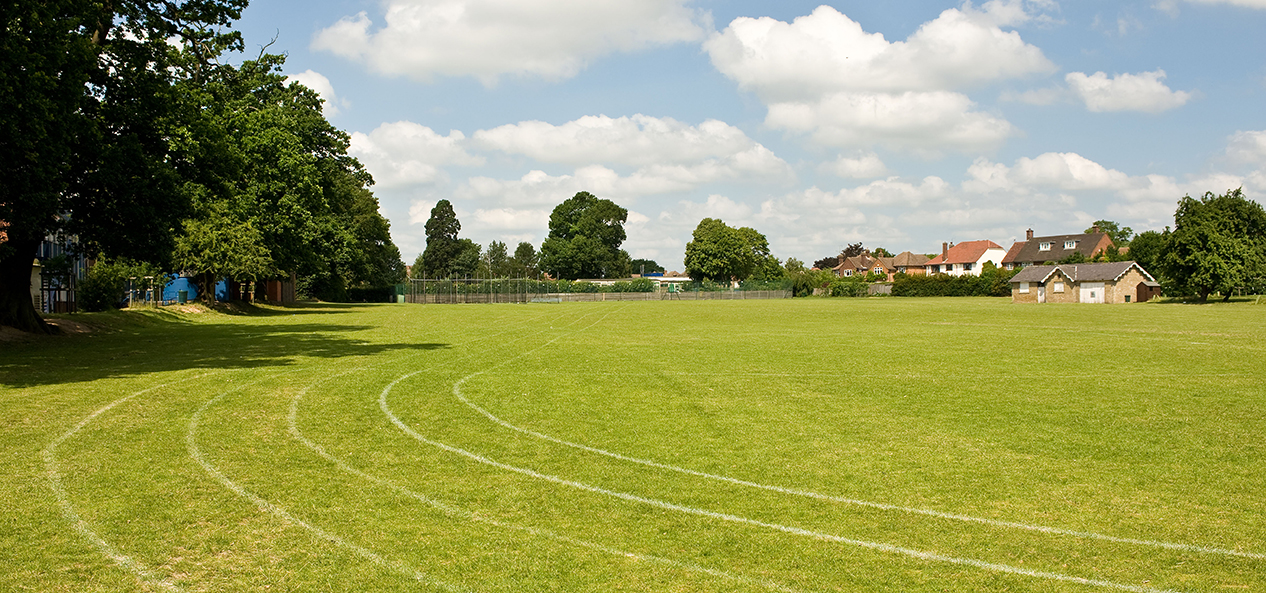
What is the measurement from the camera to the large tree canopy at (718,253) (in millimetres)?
124750

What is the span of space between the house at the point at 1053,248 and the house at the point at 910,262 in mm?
19130

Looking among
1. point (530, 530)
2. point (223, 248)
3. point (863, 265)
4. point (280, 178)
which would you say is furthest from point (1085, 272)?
point (530, 530)

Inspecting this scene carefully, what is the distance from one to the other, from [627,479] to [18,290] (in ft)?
77.8

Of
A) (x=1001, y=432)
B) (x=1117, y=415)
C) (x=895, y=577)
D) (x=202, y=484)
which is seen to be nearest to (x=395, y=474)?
(x=202, y=484)

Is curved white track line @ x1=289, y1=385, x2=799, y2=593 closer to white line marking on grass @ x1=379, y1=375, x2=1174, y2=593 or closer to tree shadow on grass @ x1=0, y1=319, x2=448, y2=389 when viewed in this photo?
white line marking on grass @ x1=379, y1=375, x2=1174, y2=593

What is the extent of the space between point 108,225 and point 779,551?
76.9ft

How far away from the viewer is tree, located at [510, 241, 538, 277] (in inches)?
6166

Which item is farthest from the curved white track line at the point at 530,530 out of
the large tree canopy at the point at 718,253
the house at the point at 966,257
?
the house at the point at 966,257

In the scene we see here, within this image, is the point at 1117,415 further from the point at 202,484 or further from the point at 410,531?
the point at 202,484

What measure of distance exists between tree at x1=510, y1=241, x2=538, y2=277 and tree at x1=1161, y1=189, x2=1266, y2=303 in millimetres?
105714

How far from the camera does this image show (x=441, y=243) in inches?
5512

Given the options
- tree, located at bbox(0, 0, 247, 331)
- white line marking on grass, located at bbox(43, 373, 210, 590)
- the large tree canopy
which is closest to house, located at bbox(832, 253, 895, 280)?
the large tree canopy

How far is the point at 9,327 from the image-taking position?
911 inches

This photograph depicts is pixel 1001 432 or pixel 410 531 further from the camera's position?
pixel 1001 432
